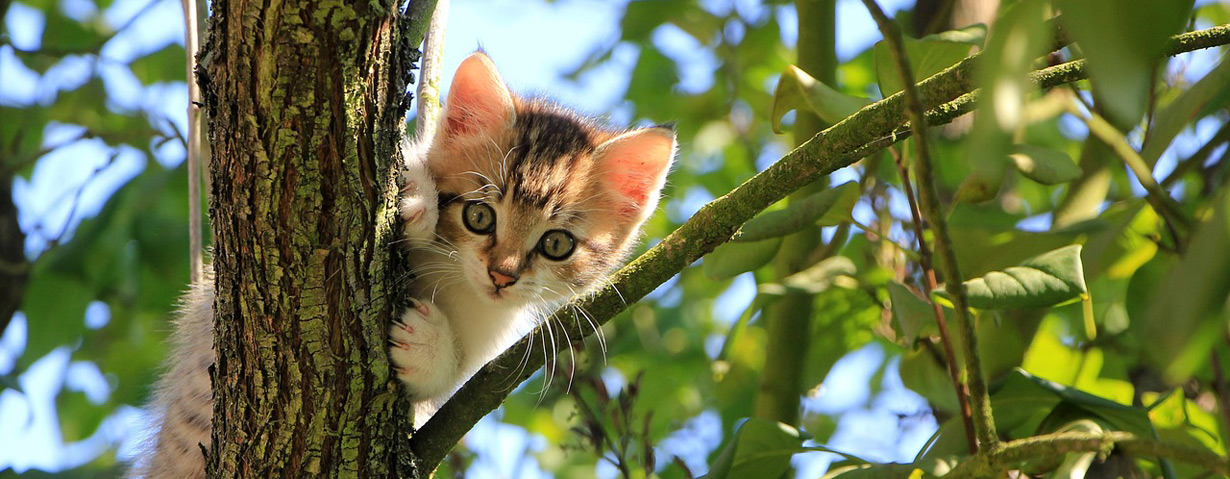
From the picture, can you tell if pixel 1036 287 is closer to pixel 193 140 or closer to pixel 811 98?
pixel 811 98

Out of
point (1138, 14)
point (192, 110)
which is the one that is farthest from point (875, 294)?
point (1138, 14)

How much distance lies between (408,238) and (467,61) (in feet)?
2.04

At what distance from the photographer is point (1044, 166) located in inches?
65.1

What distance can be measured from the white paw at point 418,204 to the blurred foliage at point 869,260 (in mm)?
512

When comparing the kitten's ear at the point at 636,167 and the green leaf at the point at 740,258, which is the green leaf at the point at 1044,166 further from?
the kitten's ear at the point at 636,167

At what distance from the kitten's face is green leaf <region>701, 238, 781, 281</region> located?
547 millimetres

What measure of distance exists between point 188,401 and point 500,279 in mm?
739

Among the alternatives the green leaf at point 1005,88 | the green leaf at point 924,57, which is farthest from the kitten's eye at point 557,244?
the green leaf at point 1005,88

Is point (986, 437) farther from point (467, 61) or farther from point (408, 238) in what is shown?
point (467, 61)

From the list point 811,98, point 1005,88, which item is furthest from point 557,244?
point 1005,88

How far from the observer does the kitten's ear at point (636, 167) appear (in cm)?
259

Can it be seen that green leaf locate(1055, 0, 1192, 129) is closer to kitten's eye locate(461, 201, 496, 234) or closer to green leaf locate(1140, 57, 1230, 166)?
green leaf locate(1140, 57, 1230, 166)

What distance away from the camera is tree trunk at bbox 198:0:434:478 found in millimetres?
1318

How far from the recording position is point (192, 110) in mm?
2215
